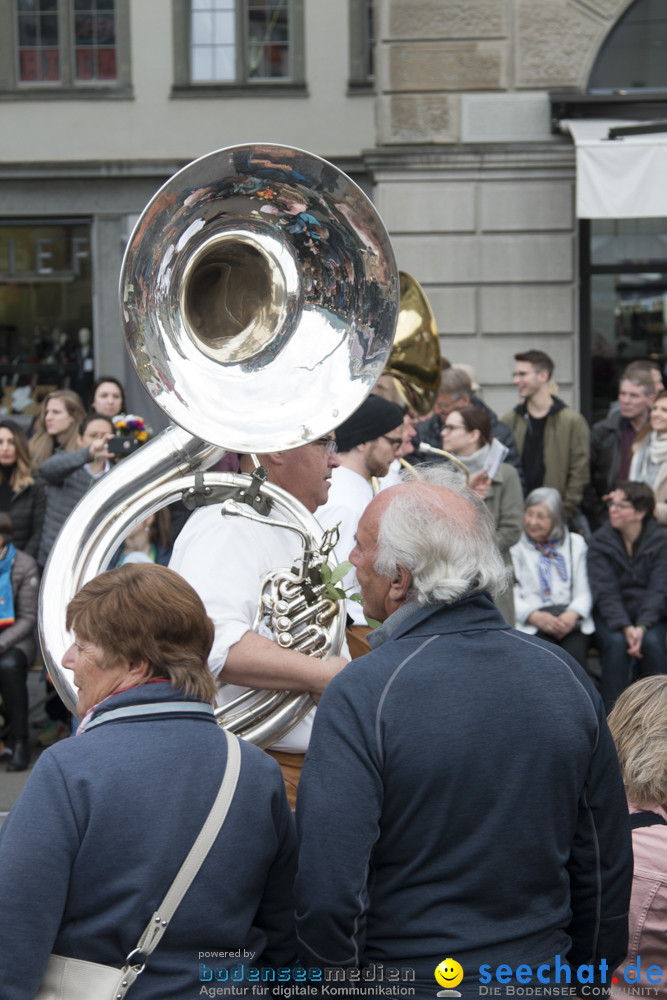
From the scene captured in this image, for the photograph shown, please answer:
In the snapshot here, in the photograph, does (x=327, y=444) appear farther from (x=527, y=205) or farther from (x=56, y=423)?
(x=527, y=205)

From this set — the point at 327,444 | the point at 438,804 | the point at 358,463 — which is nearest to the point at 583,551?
the point at 358,463

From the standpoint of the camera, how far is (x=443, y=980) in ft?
6.20

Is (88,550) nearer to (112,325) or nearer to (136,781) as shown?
(136,781)

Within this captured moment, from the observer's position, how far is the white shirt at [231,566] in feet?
8.58

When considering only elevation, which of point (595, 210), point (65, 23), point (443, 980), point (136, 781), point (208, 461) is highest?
point (65, 23)

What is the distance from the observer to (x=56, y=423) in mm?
6566

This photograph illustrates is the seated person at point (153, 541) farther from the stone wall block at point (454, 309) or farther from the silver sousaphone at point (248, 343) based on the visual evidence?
the stone wall block at point (454, 309)

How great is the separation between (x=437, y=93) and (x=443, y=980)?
8732mm

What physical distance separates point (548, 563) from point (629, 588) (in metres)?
0.40

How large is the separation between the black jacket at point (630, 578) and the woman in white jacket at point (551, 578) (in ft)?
0.28

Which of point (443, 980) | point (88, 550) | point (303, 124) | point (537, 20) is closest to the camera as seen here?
point (443, 980)

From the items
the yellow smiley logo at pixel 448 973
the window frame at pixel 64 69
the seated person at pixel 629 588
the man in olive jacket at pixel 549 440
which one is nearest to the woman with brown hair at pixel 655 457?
the seated person at pixel 629 588

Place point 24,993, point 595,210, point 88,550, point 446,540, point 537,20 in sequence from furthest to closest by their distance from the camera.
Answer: point 537,20 → point 595,210 → point 88,550 → point 446,540 → point 24,993

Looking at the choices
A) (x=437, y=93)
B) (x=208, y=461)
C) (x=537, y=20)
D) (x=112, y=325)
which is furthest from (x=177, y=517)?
(x=112, y=325)
